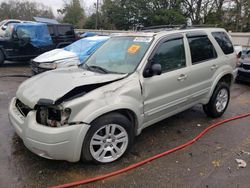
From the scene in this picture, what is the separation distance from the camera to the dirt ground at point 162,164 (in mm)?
2957

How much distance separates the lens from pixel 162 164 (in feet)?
11.0

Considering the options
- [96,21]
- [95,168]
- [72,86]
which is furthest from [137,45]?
[96,21]

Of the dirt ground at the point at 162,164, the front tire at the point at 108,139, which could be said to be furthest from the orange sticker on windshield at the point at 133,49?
the dirt ground at the point at 162,164

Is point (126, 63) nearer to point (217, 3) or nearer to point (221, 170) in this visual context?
point (221, 170)

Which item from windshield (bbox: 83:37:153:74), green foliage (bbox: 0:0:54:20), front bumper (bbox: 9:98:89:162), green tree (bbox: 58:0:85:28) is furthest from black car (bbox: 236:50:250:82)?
green foliage (bbox: 0:0:54:20)

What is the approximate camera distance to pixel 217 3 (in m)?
29.0

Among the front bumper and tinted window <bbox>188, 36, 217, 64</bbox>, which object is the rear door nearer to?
tinted window <bbox>188, 36, 217, 64</bbox>

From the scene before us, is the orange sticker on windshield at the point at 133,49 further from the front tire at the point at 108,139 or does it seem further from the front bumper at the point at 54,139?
the front bumper at the point at 54,139

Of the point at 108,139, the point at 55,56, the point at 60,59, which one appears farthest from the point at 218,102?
the point at 55,56

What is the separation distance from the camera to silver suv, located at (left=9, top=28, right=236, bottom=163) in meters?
2.84

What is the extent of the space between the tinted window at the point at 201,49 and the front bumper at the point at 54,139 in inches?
94.5

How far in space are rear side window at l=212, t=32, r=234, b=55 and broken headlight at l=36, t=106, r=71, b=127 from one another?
11.1 feet

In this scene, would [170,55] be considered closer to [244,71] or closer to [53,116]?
[53,116]

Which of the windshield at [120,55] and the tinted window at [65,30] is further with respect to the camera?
the tinted window at [65,30]
